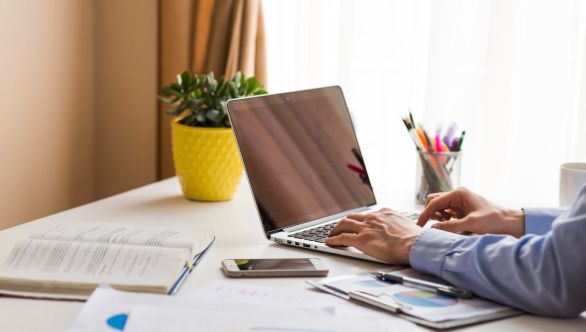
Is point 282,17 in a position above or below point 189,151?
above

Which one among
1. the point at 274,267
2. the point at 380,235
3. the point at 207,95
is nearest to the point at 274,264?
the point at 274,267

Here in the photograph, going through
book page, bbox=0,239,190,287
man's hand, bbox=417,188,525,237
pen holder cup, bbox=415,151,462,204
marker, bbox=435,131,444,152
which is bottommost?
book page, bbox=0,239,190,287

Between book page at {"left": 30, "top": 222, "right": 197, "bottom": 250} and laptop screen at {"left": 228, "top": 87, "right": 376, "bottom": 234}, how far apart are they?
185mm

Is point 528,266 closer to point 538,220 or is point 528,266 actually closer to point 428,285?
point 428,285

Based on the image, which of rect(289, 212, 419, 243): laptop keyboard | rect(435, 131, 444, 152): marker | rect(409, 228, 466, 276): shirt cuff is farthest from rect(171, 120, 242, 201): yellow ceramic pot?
rect(409, 228, 466, 276): shirt cuff

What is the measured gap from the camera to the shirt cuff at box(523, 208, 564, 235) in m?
1.38

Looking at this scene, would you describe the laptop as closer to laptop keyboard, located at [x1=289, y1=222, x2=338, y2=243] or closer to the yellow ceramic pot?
laptop keyboard, located at [x1=289, y1=222, x2=338, y2=243]

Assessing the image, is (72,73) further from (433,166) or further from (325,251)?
(325,251)

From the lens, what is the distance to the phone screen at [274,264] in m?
1.23

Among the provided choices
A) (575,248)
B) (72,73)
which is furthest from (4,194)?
(575,248)

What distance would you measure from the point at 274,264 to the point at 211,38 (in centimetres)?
141

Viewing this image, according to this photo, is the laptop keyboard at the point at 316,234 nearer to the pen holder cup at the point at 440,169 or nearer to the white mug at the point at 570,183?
the pen holder cup at the point at 440,169

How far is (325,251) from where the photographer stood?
1359mm

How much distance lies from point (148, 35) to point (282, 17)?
455 mm
